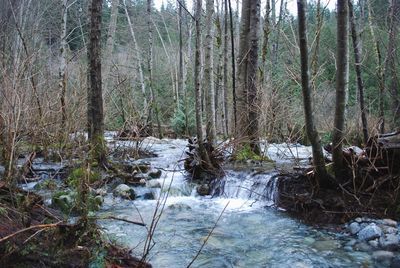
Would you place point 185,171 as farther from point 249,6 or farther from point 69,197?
point 249,6

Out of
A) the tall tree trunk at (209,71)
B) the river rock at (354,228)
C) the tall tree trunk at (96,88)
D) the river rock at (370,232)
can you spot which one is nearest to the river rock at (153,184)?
the tall tree trunk at (96,88)

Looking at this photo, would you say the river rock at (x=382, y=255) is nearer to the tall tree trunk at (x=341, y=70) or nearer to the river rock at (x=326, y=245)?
the river rock at (x=326, y=245)

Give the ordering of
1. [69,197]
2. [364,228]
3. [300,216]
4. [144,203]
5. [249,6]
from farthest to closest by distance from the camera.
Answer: [249,6] < [144,203] < [300,216] < [69,197] < [364,228]

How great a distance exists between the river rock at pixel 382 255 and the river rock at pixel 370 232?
0.26 meters

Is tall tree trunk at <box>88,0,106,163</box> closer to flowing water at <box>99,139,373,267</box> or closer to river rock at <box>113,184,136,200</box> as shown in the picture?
river rock at <box>113,184,136,200</box>

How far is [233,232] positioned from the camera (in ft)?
16.1

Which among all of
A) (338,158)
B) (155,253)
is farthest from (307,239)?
(155,253)

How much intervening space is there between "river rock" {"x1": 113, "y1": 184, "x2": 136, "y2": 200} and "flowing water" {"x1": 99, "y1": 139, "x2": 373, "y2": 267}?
12cm

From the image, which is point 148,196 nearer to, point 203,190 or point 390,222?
point 203,190

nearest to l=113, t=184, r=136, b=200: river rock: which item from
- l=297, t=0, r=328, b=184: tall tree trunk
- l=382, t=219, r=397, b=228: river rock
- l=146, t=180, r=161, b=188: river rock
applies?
l=146, t=180, r=161, b=188: river rock

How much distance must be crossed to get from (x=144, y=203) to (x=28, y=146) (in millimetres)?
2365

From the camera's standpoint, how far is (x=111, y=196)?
6.47m

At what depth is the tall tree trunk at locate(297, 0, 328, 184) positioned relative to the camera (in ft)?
14.7

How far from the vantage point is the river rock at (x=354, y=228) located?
4617 millimetres
